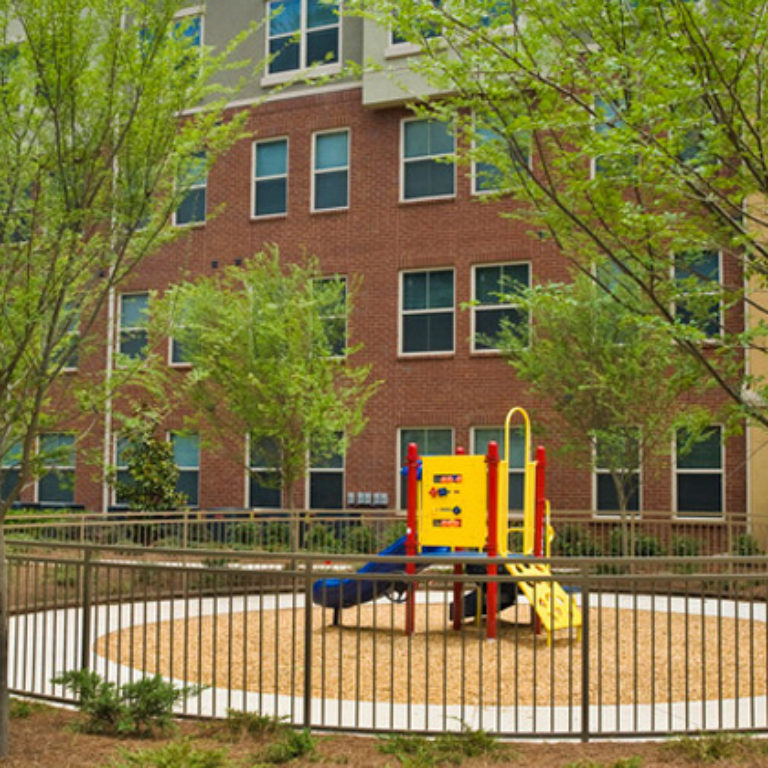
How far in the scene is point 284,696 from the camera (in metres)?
9.38

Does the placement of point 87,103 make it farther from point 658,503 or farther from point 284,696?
point 658,503

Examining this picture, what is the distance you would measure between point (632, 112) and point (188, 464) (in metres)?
21.8

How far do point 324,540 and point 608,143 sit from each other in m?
14.1

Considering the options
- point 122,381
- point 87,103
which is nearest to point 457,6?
point 87,103

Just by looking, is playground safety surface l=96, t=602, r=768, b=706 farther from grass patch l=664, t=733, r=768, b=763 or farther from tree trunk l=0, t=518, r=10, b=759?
tree trunk l=0, t=518, r=10, b=759

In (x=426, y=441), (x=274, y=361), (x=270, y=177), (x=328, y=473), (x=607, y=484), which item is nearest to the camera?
(x=274, y=361)

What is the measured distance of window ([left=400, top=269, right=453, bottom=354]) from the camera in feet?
85.4

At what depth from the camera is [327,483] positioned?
2689cm

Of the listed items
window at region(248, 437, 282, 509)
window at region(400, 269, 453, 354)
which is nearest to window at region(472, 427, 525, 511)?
window at region(400, 269, 453, 354)

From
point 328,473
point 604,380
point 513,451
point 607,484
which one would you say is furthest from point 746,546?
point 328,473

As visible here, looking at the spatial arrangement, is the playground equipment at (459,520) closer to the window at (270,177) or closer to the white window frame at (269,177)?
the white window frame at (269,177)

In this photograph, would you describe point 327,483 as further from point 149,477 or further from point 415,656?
point 415,656

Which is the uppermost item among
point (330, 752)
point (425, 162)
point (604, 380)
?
point (425, 162)

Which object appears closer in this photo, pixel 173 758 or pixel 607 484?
pixel 173 758
